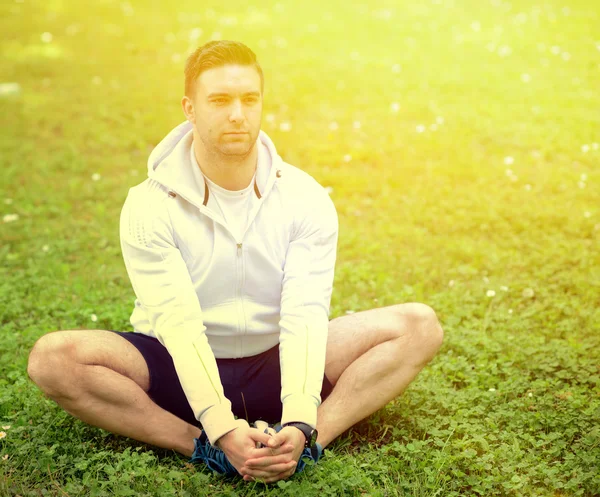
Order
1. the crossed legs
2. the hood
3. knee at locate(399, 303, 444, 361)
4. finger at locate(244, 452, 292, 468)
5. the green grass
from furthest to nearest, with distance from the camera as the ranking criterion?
knee at locate(399, 303, 444, 361)
the green grass
the hood
the crossed legs
finger at locate(244, 452, 292, 468)

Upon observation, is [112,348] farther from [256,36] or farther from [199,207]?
[256,36]

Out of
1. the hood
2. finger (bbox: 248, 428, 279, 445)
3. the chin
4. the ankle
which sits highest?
the chin

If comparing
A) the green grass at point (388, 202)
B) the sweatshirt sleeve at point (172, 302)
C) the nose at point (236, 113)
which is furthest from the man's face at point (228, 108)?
the green grass at point (388, 202)

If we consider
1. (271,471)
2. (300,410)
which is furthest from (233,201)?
(271,471)

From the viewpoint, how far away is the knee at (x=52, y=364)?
3.56 metres

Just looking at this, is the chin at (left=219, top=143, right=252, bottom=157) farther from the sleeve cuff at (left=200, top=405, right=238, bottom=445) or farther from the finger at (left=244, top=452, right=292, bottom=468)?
the finger at (left=244, top=452, right=292, bottom=468)

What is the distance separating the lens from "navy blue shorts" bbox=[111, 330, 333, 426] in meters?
3.88

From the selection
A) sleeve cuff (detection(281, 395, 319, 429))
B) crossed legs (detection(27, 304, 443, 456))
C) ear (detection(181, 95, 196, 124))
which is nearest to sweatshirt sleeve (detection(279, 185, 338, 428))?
sleeve cuff (detection(281, 395, 319, 429))

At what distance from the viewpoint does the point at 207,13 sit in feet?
44.7

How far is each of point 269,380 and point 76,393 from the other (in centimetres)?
95

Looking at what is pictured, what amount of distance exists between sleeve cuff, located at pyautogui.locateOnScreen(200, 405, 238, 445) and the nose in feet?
4.37

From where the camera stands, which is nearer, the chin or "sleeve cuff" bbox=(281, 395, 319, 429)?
"sleeve cuff" bbox=(281, 395, 319, 429)

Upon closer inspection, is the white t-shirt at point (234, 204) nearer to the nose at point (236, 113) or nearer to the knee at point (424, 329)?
the nose at point (236, 113)

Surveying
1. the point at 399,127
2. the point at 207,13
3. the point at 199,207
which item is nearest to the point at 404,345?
the point at 199,207
